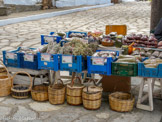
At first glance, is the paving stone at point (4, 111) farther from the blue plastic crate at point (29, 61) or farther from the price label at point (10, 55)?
the price label at point (10, 55)

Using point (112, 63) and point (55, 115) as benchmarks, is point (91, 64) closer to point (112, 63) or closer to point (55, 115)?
point (112, 63)

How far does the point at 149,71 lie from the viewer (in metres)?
3.92

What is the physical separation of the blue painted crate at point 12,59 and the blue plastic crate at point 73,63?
87cm

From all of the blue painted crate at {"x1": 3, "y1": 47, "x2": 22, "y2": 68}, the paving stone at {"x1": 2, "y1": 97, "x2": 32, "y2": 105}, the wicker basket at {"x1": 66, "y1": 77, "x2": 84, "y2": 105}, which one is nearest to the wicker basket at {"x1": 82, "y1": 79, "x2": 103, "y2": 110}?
the wicker basket at {"x1": 66, "y1": 77, "x2": 84, "y2": 105}

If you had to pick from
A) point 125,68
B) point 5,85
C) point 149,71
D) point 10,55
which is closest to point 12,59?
point 10,55

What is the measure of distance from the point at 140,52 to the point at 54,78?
1.48m

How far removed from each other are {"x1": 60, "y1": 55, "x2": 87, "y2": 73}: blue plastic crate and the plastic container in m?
0.48

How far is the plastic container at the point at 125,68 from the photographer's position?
13.1 feet

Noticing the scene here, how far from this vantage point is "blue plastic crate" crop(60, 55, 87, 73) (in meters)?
4.16

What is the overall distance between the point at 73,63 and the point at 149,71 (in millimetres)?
1101

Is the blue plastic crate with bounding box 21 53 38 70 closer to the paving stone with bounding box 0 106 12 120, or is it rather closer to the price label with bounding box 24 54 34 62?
the price label with bounding box 24 54 34 62

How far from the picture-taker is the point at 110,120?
12.6 feet

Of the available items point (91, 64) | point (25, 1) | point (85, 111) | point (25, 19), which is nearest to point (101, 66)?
point (91, 64)

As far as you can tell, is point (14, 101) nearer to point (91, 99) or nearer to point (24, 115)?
point (24, 115)
